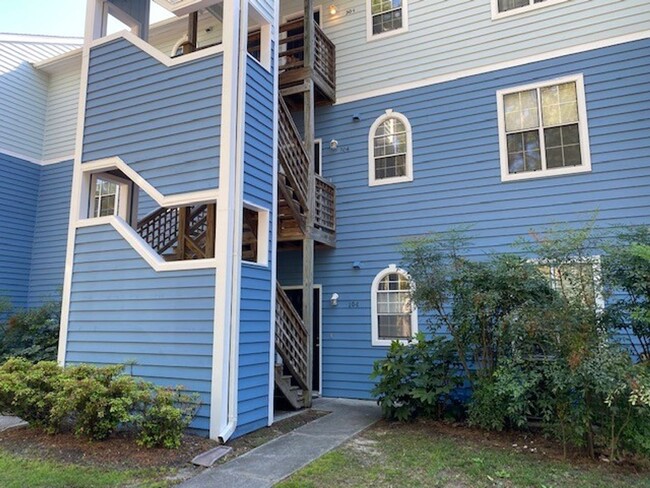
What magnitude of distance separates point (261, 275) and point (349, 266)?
3.08m

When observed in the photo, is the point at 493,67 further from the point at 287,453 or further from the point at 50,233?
the point at 50,233

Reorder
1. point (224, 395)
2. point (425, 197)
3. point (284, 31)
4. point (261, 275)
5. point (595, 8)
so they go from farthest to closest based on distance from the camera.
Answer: point (284, 31), point (425, 197), point (595, 8), point (261, 275), point (224, 395)

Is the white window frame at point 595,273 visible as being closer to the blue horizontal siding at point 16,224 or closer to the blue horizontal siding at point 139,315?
the blue horizontal siding at point 139,315

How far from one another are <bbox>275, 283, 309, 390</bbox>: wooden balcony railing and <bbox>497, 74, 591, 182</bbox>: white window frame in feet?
14.8

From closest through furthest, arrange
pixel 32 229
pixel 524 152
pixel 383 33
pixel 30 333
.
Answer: pixel 524 152 < pixel 383 33 < pixel 30 333 < pixel 32 229

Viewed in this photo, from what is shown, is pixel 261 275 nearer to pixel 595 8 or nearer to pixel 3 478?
pixel 3 478

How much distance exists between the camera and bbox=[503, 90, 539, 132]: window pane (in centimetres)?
820

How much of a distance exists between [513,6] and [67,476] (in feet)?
33.0

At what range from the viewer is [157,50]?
23.0 feet

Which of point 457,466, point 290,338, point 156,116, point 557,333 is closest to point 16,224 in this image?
point 156,116

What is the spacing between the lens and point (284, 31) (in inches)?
394

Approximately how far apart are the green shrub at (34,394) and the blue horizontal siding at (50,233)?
7367 mm

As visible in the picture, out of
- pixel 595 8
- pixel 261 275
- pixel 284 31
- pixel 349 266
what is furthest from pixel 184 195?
pixel 595 8

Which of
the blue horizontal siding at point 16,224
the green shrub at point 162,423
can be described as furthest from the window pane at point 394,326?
the blue horizontal siding at point 16,224
